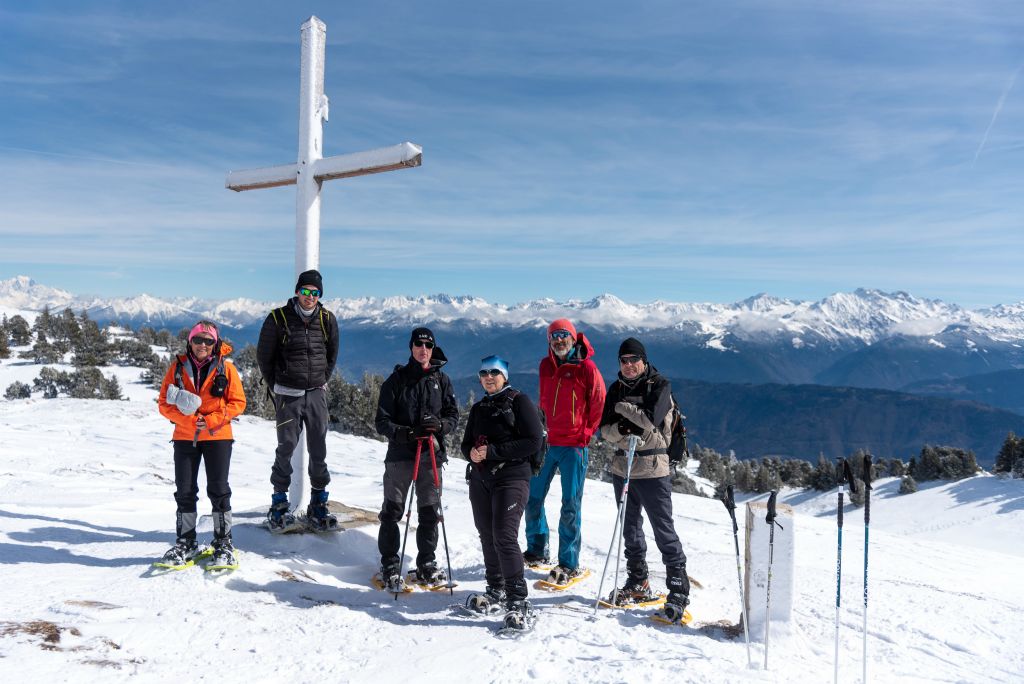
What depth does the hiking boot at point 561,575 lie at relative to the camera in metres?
6.65

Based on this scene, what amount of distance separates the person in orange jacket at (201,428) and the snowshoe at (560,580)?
339cm

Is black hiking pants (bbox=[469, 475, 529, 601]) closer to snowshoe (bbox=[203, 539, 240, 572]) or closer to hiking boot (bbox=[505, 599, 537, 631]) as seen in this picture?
hiking boot (bbox=[505, 599, 537, 631])

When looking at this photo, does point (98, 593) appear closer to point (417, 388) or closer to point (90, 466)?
point (417, 388)

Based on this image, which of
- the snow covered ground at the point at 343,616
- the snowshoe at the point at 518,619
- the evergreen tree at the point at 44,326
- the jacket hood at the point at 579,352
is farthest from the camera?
the evergreen tree at the point at 44,326

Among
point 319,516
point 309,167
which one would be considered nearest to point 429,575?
point 319,516

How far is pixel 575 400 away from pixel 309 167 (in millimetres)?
4447

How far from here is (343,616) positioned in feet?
17.4

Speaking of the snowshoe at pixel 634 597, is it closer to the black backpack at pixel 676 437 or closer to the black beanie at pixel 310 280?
the black backpack at pixel 676 437

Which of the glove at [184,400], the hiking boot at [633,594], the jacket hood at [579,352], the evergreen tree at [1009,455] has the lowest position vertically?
the evergreen tree at [1009,455]

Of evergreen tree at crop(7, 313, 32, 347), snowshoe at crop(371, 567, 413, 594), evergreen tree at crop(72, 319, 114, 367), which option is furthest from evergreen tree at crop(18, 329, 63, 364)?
snowshoe at crop(371, 567, 413, 594)

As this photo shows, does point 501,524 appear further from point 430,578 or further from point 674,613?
point 674,613

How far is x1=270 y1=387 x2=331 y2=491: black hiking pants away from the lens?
671 centimetres

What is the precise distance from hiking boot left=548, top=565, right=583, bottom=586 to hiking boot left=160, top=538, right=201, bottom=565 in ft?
12.7

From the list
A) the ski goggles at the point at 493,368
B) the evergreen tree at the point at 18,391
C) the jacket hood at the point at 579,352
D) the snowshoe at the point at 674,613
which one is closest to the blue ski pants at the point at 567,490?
the jacket hood at the point at 579,352
